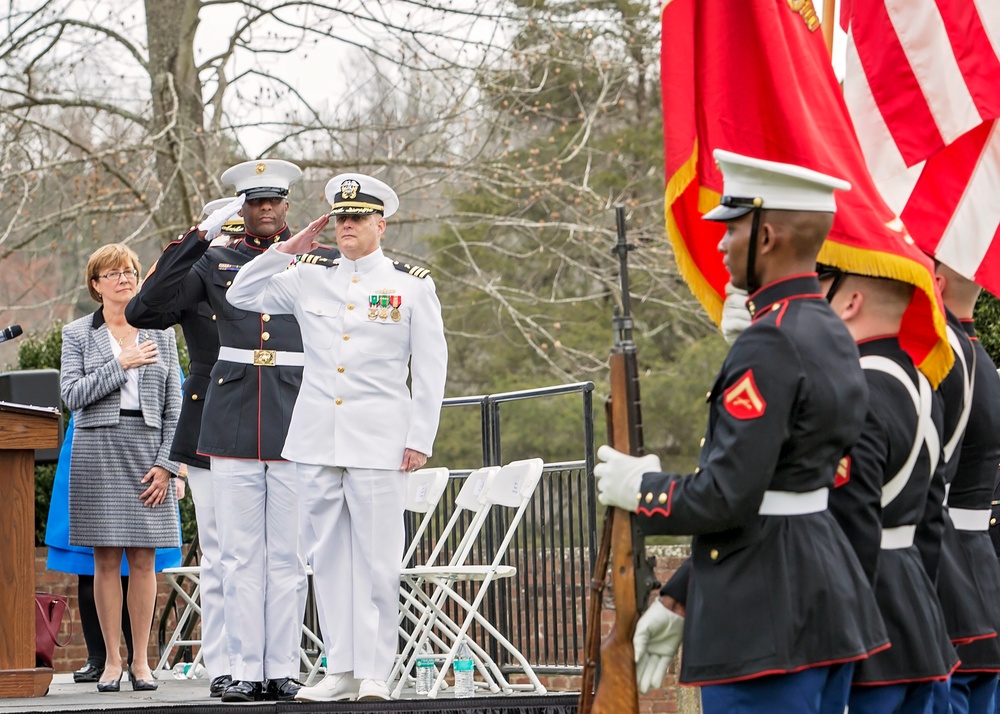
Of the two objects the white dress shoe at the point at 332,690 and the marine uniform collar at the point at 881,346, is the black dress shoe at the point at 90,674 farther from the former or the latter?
the marine uniform collar at the point at 881,346

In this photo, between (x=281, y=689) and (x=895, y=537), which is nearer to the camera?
(x=895, y=537)

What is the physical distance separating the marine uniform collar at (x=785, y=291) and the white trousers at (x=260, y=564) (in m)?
3.56

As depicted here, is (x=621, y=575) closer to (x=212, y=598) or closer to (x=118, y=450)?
(x=212, y=598)

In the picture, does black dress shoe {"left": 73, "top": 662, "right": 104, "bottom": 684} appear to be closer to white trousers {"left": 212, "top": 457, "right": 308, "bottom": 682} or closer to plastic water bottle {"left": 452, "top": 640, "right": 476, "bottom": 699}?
white trousers {"left": 212, "top": 457, "right": 308, "bottom": 682}

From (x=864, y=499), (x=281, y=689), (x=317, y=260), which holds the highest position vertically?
(x=317, y=260)

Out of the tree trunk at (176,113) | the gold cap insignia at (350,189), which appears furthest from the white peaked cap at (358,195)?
the tree trunk at (176,113)

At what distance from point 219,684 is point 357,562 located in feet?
3.11

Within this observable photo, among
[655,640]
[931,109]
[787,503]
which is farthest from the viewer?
[931,109]

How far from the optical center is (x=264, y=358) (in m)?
6.77

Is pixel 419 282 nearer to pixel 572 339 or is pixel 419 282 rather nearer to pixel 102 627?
pixel 102 627

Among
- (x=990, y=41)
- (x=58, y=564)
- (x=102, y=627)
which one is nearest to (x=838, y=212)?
(x=990, y=41)

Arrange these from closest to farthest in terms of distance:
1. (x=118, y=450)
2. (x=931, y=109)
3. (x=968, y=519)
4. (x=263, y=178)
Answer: (x=968, y=519), (x=931, y=109), (x=263, y=178), (x=118, y=450)

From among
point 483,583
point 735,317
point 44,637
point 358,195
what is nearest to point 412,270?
point 358,195

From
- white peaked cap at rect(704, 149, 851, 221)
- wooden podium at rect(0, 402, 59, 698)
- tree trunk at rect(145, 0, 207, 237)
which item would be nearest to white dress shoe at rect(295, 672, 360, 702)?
wooden podium at rect(0, 402, 59, 698)
